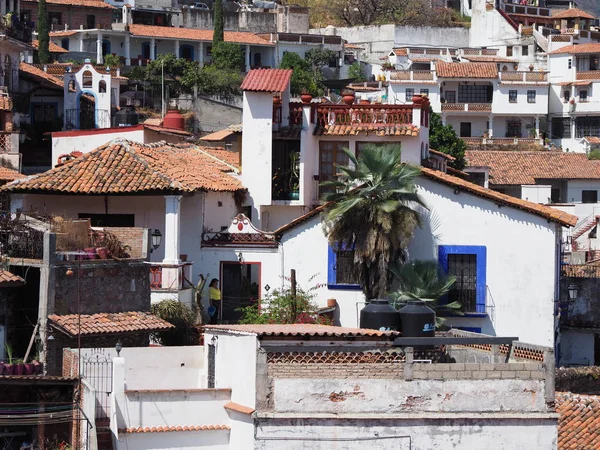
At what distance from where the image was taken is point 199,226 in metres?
38.9

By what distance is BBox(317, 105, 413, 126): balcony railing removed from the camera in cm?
4100

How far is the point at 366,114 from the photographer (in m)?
41.1

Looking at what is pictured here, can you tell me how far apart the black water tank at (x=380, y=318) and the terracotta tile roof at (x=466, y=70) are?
57036 millimetres

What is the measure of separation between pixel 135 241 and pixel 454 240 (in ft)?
25.5

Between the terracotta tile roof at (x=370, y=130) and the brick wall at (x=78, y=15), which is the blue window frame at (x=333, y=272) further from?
the brick wall at (x=78, y=15)

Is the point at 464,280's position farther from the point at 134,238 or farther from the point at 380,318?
the point at 134,238

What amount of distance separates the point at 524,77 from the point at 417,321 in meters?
61.7

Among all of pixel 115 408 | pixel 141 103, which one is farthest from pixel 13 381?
pixel 141 103

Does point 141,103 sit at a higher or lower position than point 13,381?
higher

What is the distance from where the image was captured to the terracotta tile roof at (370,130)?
4056 centimetres

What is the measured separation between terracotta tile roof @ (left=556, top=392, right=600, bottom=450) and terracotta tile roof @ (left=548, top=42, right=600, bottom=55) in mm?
62611

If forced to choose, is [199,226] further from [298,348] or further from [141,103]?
[141,103]

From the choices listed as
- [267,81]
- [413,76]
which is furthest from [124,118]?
[413,76]

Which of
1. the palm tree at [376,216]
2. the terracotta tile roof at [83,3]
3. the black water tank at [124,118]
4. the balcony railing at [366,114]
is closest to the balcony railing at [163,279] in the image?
the palm tree at [376,216]
